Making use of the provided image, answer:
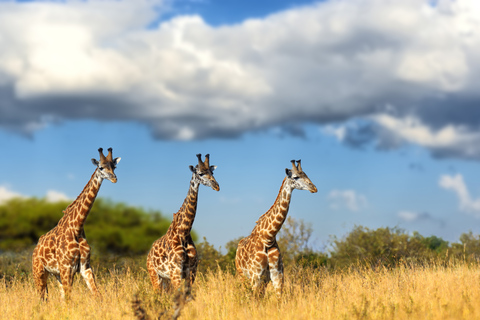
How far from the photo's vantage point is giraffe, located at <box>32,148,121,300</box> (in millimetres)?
11984

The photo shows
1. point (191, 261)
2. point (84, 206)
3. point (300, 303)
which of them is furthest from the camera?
point (84, 206)

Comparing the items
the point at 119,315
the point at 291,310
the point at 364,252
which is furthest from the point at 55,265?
the point at 364,252

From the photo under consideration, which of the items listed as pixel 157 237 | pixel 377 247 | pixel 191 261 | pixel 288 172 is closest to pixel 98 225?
pixel 157 237

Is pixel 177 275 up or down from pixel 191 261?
down

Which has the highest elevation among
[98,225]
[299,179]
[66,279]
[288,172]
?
[98,225]

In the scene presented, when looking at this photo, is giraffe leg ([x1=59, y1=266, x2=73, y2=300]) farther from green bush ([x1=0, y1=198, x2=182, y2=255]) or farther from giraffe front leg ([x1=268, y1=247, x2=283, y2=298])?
green bush ([x1=0, y1=198, x2=182, y2=255])

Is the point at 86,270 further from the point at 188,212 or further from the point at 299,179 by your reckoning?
the point at 299,179

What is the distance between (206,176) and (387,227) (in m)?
11.7

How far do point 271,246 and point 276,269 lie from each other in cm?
50

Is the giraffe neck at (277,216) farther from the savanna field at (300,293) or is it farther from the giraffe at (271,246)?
the savanna field at (300,293)

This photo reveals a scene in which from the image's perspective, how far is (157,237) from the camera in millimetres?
30547

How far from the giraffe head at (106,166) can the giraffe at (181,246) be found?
1732 millimetres

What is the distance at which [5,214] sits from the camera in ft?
102

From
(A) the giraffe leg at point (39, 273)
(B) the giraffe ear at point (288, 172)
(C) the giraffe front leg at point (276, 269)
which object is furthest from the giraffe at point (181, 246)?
(A) the giraffe leg at point (39, 273)
